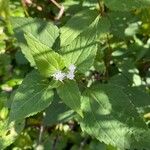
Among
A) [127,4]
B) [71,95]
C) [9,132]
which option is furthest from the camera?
[9,132]

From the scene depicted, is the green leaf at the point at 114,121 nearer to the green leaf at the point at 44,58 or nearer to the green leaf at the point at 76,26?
the green leaf at the point at 44,58

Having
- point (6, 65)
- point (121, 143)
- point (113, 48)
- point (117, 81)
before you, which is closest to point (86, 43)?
point (121, 143)

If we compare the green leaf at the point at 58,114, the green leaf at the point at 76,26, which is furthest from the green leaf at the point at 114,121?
the green leaf at the point at 58,114

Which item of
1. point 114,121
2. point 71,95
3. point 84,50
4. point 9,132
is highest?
point 84,50

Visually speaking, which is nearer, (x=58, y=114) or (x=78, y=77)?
(x=78, y=77)

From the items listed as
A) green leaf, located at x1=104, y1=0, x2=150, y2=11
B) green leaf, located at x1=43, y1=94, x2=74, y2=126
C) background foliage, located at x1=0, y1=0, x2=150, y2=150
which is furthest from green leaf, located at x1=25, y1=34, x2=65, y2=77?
green leaf, located at x1=43, y1=94, x2=74, y2=126

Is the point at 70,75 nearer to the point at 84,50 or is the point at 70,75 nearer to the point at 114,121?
the point at 84,50

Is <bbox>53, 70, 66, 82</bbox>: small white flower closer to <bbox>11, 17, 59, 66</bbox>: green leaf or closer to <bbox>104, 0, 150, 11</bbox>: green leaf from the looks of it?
<bbox>11, 17, 59, 66</bbox>: green leaf

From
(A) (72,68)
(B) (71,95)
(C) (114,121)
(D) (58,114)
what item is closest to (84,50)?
(A) (72,68)
